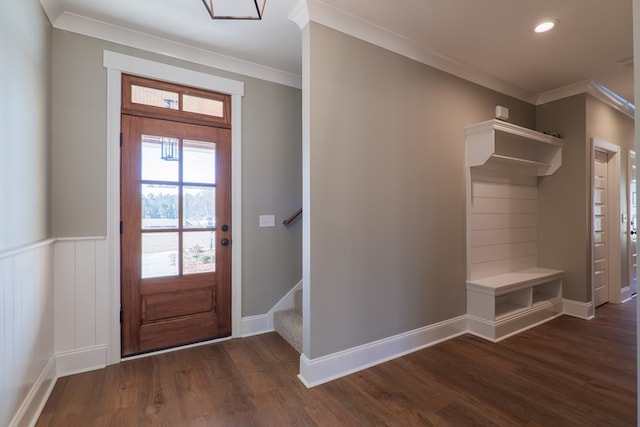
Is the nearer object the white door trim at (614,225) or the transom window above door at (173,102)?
the transom window above door at (173,102)

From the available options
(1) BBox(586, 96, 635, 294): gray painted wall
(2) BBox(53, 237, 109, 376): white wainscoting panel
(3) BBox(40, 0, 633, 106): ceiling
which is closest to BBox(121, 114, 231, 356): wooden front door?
(2) BBox(53, 237, 109, 376): white wainscoting panel

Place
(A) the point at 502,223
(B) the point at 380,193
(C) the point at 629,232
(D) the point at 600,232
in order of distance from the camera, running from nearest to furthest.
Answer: (B) the point at 380,193
(A) the point at 502,223
(D) the point at 600,232
(C) the point at 629,232

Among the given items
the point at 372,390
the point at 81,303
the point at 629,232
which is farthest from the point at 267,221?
the point at 629,232

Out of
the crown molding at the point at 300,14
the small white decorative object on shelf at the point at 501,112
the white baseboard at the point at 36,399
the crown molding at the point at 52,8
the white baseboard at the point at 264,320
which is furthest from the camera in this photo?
the small white decorative object on shelf at the point at 501,112

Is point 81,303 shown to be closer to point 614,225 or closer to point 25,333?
point 25,333

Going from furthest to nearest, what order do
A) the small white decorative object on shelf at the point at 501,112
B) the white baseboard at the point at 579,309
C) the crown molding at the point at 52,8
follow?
the white baseboard at the point at 579,309
the small white decorative object on shelf at the point at 501,112
the crown molding at the point at 52,8

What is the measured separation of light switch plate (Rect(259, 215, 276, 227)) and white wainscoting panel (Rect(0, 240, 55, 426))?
1.56 meters

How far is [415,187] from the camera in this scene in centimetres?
261

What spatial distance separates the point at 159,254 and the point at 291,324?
1296mm

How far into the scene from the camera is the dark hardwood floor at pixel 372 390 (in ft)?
5.59

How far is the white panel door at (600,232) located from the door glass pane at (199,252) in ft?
14.4

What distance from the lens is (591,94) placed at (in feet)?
11.1

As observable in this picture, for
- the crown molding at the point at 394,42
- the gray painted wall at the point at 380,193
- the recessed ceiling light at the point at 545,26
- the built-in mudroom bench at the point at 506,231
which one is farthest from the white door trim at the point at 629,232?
the recessed ceiling light at the point at 545,26

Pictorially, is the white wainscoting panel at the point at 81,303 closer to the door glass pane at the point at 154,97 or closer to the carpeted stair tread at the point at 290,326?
the door glass pane at the point at 154,97
